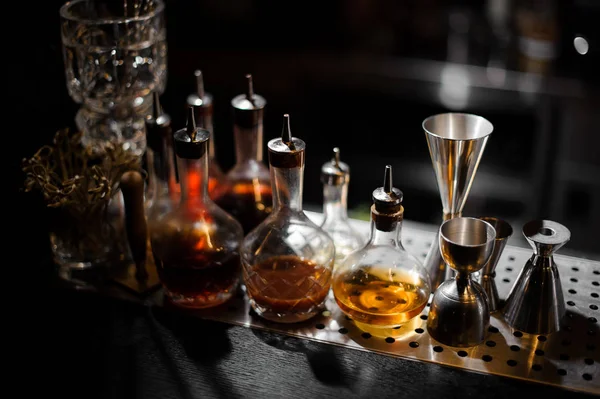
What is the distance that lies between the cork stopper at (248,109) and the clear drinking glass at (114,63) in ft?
0.57

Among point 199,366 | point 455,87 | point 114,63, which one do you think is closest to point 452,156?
point 199,366

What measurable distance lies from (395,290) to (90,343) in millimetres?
426

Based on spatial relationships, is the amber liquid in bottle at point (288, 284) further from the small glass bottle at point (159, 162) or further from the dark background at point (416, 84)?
the dark background at point (416, 84)

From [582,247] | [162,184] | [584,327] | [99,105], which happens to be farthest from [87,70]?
[582,247]

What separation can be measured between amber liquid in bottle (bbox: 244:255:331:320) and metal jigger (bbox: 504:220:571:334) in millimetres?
262

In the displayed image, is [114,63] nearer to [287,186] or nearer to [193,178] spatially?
[193,178]

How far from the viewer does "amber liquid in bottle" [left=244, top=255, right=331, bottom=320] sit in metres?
1.10

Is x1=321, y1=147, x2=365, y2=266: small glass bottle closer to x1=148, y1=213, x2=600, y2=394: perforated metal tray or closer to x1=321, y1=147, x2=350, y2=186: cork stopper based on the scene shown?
x1=321, y1=147, x2=350, y2=186: cork stopper

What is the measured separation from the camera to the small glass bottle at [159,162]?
1.19 metres

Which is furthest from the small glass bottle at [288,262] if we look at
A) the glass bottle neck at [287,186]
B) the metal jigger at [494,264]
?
the metal jigger at [494,264]

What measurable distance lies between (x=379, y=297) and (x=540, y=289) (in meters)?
0.21

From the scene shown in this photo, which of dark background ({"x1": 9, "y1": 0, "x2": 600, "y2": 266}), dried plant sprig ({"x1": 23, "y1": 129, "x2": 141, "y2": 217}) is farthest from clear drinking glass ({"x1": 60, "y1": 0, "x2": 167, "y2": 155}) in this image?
dark background ({"x1": 9, "y1": 0, "x2": 600, "y2": 266})

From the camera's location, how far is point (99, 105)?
4.21 ft

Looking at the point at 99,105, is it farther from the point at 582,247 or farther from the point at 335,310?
the point at 582,247
